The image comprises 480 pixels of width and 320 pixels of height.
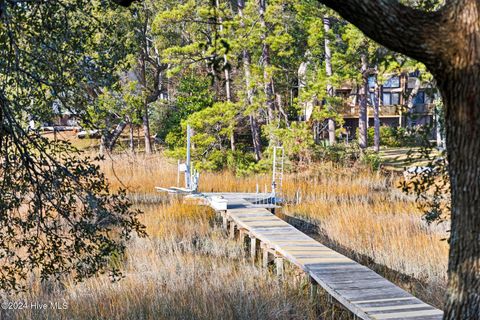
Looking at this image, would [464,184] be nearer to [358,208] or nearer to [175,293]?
[175,293]

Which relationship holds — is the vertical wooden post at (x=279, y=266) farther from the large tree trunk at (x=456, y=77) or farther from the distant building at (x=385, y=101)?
the distant building at (x=385, y=101)

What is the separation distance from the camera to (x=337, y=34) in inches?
731

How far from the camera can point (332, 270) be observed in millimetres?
6352

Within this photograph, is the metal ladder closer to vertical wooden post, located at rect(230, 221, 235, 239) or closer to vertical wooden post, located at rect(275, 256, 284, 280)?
vertical wooden post, located at rect(230, 221, 235, 239)

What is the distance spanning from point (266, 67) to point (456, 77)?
1404 centimetres

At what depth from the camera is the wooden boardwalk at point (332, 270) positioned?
16.4 ft

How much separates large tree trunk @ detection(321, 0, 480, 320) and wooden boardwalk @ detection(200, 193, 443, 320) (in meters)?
2.42

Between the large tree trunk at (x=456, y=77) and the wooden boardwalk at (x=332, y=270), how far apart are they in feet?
7.94

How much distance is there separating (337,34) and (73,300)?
1414 centimetres

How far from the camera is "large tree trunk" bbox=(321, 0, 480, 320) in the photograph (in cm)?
232

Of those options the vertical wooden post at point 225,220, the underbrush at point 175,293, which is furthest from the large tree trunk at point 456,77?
the vertical wooden post at point 225,220

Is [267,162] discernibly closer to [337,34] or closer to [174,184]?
[174,184]

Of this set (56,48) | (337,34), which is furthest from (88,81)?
(337,34)

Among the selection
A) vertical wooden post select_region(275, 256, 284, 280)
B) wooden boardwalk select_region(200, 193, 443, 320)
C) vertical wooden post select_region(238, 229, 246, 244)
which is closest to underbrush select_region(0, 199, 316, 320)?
vertical wooden post select_region(275, 256, 284, 280)
